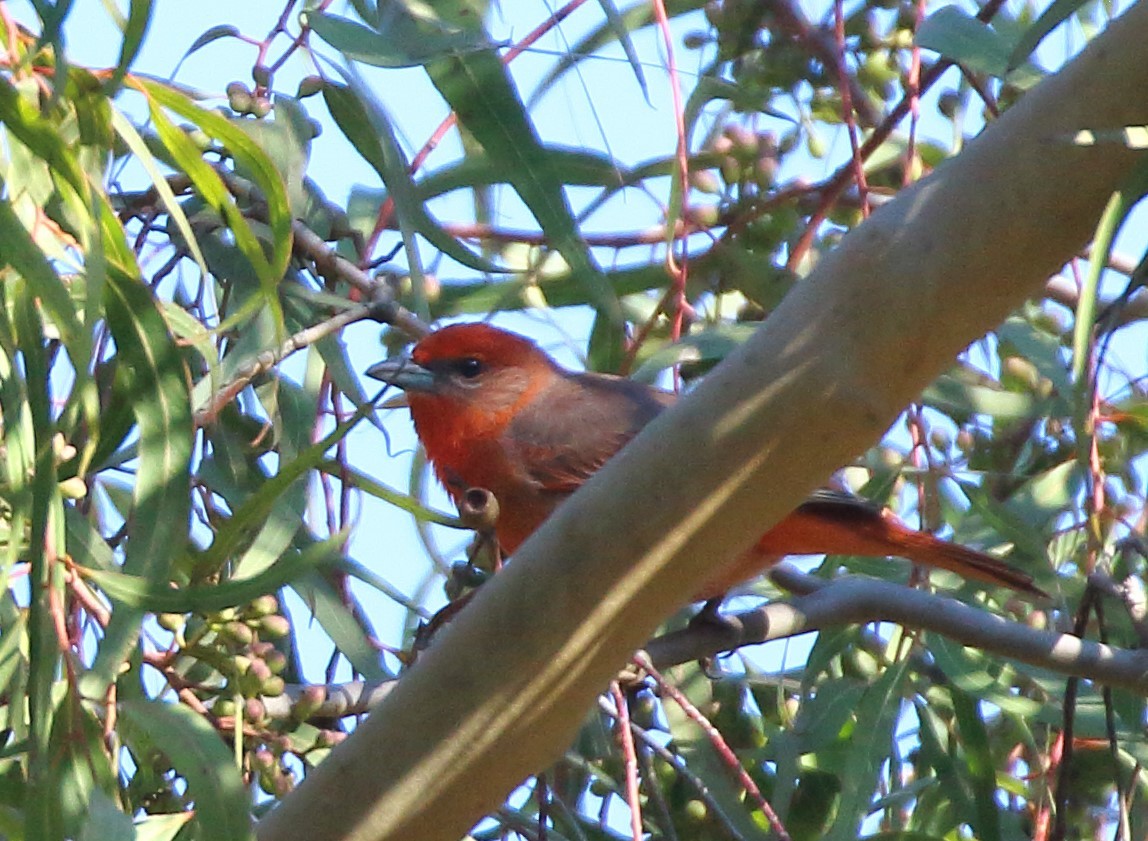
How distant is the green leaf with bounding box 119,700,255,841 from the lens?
2.04 metres

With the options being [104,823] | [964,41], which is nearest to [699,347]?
[964,41]

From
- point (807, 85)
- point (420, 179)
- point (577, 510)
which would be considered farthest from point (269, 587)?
point (807, 85)

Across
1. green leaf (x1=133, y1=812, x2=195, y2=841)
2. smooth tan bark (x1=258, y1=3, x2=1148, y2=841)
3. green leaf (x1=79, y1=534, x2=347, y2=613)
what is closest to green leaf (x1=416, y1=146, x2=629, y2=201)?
green leaf (x1=79, y1=534, x2=347, y2=613)

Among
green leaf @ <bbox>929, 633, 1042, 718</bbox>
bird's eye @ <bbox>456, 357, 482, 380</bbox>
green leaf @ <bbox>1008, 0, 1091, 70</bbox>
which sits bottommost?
green leaf @ <bbox>929, 633, 1042, 718</bbox>

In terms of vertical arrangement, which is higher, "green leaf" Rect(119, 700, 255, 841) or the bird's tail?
the bird's tail

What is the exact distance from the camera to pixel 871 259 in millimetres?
1791

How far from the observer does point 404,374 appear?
13.2 ft

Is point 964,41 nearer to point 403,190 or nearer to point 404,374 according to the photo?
point 403,190

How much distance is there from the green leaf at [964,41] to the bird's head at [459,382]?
1.54m

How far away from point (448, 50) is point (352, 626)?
3.71 ft

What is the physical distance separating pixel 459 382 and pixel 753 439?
7.79 feet

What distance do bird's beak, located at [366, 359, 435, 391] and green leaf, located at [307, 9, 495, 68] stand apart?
53.9 inches

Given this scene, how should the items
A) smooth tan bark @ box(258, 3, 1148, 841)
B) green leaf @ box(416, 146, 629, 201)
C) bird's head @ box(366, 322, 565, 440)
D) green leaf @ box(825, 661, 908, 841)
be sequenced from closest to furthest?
smooth tan bark @ box(258, 3, 1148, 841) < green leaf @ box(825, 661, 908, 841) < green leaf @ box(416, 146, 629, 201) < bird's head @ box(366, 322, 565, 440)

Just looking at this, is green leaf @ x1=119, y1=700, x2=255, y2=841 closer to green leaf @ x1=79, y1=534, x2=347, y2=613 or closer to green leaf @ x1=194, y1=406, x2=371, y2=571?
green leaf @ x1=79, y1=534, x2=347, y2=613
